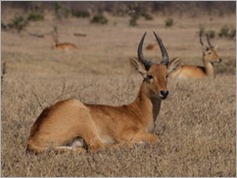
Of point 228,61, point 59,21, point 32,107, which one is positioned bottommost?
point 59,21

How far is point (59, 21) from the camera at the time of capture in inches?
1704

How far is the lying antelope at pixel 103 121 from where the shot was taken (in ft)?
20.6

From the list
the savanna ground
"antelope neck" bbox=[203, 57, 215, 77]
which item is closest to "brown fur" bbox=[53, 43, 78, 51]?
the savanna ground

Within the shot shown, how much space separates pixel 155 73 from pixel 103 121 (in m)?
0.94

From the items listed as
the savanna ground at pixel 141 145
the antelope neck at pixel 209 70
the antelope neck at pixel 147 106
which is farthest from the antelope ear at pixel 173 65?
the antelope neck at pixel 209 70

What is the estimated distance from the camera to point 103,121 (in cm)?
676

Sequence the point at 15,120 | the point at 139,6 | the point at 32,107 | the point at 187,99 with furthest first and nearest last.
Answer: the point at 139,6
the point at 187,99
the point at 32,107
the point at 15,120

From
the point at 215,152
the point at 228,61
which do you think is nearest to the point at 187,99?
the point at 215,152

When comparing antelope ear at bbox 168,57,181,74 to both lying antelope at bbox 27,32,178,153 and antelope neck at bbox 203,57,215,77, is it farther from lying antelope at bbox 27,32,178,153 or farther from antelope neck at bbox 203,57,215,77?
antelope neck at bbox 203,57,215,77

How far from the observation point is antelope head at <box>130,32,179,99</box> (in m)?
7.08

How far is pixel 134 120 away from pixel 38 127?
4.31 ft

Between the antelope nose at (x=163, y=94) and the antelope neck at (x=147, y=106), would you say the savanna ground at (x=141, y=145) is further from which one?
the antelope nose at (x=163, y=94)

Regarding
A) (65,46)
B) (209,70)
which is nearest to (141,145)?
(209,70)

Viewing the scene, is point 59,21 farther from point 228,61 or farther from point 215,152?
point 215,152
